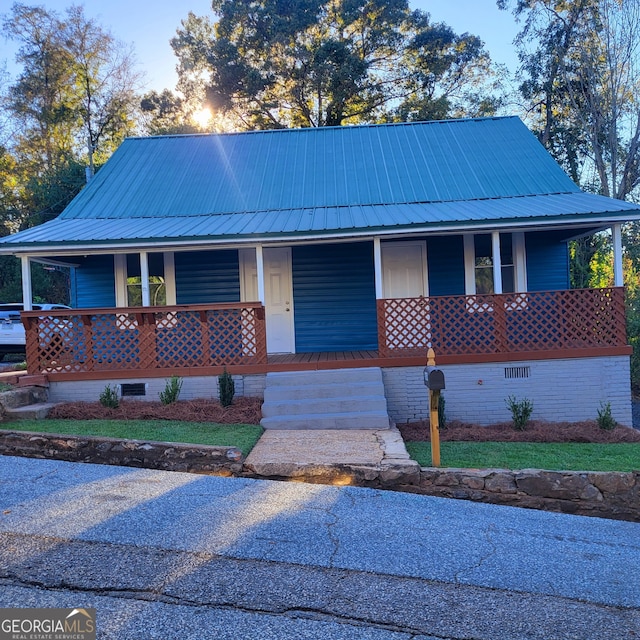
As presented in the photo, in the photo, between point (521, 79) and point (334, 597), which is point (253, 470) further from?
point (521, 79)

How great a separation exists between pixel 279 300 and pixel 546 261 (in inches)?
233

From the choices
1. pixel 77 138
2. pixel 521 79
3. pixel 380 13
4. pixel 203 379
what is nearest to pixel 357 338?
pixel 203 379

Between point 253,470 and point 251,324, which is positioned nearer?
point 253,470

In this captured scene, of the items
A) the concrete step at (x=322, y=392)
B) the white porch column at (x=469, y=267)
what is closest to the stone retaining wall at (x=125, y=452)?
the concrete step at (x=322, y=392)

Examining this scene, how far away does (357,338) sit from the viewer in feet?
41.2

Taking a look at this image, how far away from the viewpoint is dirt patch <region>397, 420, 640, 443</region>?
8742mm

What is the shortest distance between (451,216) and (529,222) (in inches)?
52.6

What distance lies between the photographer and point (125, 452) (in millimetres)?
6746

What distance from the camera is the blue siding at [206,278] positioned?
494 inches

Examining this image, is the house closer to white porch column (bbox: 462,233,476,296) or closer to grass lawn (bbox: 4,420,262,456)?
white porch column (bbox: 462,233,476,296)

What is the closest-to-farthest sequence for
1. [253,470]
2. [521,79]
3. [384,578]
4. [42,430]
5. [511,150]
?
[384,578]
[253,470]
[42,430]
[511,150]
[521,79]

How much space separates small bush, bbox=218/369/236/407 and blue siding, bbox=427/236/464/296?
513 centimetres

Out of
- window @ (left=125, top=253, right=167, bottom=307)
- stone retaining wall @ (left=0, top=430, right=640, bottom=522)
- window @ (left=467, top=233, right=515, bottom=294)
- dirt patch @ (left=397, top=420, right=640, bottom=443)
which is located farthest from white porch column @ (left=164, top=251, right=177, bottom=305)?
stone retaining wall @ (left=0, top=430, right=640, bottom=522)

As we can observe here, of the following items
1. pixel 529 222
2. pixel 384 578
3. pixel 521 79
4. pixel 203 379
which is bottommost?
pixel 384 578
